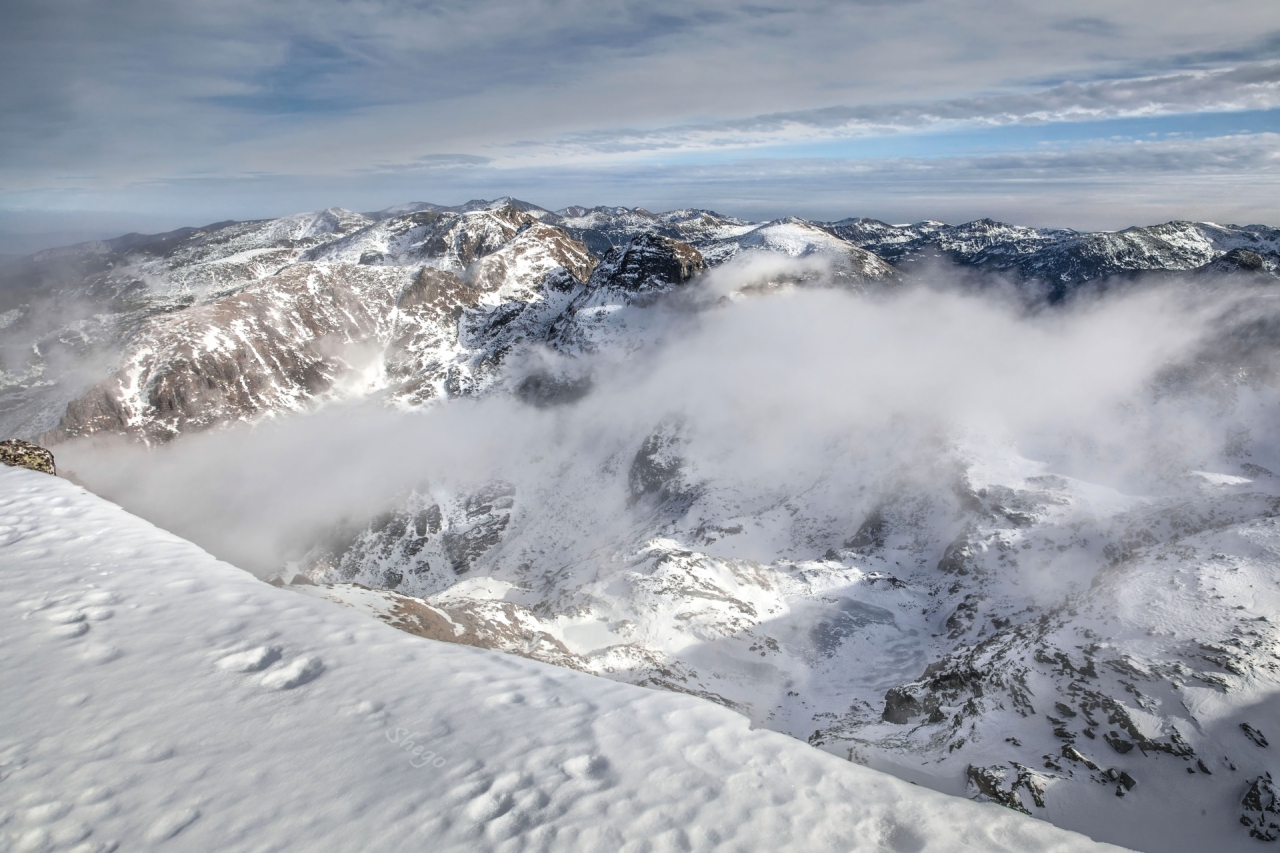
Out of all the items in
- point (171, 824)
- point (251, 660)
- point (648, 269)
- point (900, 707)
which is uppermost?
point (648, 269)

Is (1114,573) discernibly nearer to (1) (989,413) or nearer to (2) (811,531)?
(2) (811,531)

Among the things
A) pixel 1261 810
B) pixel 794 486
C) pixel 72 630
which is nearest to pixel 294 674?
pixel 72 630

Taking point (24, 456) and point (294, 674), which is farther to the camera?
point (24, 456)

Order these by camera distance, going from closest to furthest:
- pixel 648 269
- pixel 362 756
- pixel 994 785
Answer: pixel 362 756, pixel 994 785, pixel 648 269

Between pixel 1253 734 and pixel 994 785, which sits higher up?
pixel 1253 734

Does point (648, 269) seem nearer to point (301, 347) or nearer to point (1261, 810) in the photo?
point (301, 347)

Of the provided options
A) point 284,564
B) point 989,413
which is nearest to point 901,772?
point 989,413

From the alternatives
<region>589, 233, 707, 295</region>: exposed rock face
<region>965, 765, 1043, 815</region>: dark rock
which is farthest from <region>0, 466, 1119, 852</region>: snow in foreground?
<region>589, 233, 707, 295</region>: exposed rock face

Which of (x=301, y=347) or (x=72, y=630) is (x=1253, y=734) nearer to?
(x=72, y=630)

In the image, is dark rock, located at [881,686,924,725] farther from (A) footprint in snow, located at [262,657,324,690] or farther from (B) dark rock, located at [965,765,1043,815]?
(A) footprint in snow, located at [262,657,324,690]

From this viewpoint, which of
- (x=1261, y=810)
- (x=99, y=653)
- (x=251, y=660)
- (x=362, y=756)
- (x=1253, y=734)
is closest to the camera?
(x=362, y=756)
